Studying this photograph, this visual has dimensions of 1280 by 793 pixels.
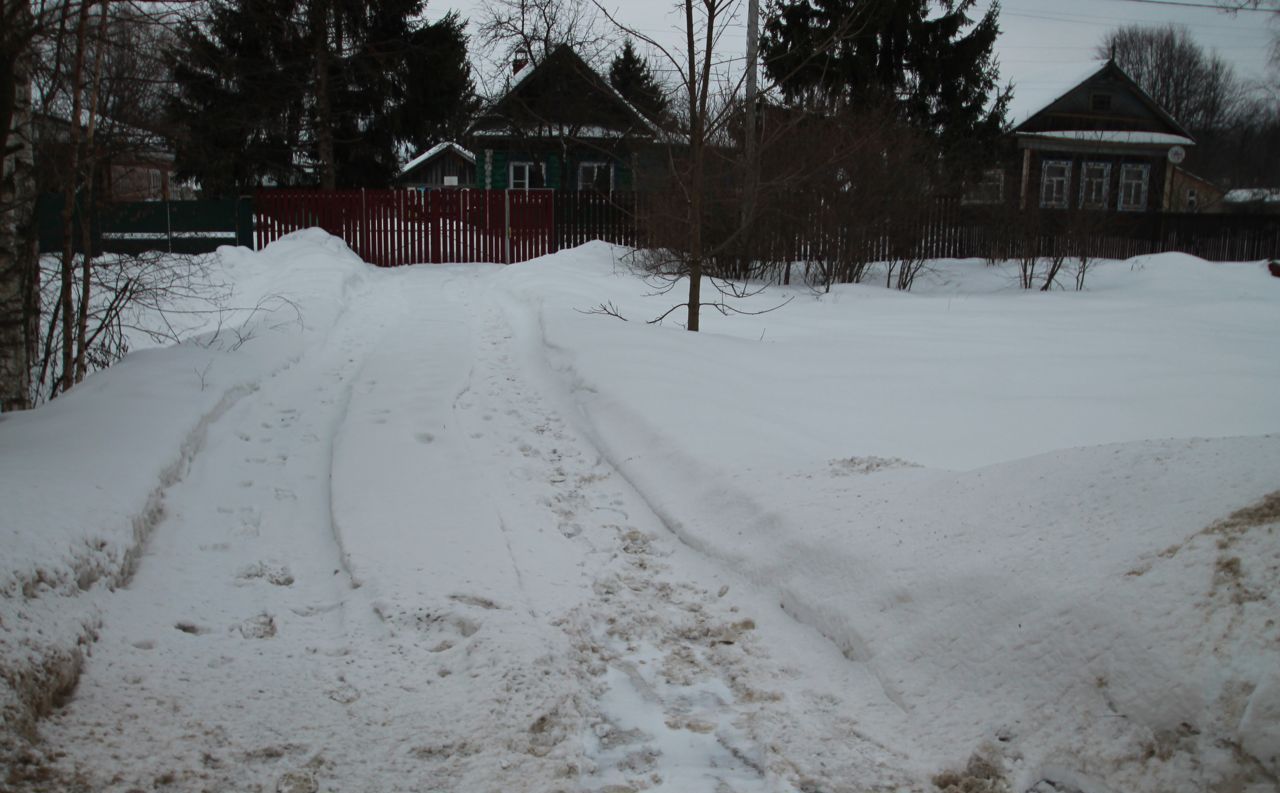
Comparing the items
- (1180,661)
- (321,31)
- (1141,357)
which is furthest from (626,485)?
(321,31)

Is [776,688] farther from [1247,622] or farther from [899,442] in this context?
[899,442]

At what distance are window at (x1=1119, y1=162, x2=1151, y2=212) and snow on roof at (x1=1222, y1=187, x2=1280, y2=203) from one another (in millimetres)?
4504

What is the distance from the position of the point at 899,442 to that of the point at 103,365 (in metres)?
7.36

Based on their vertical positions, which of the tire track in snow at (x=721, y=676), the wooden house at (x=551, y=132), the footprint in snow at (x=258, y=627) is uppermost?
the wooden house at (x=551, y=132)

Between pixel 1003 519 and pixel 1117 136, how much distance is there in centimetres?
4035

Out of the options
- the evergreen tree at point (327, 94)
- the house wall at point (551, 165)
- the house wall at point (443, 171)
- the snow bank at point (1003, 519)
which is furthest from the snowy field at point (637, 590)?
the house wall at point (443, 171)

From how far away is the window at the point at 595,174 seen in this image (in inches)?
1345

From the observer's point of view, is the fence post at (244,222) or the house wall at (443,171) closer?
the fence post at (244,222)

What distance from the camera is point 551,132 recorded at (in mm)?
32625

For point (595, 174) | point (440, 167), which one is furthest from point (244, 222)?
point (440, 167)

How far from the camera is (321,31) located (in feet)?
82.2

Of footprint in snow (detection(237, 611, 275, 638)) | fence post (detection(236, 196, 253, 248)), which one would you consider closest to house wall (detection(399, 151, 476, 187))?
fence post (detection(236, 196, 253, 248))

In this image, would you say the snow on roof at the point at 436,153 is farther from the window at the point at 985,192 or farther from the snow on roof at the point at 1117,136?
the window at the point at 985,192

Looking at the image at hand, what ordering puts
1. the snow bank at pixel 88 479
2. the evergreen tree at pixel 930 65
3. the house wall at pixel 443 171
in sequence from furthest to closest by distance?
1. the house wall at pixel 443 171
2. the evergreen tree at pixel 930 65
3. the snow bank at pixel 88 479
